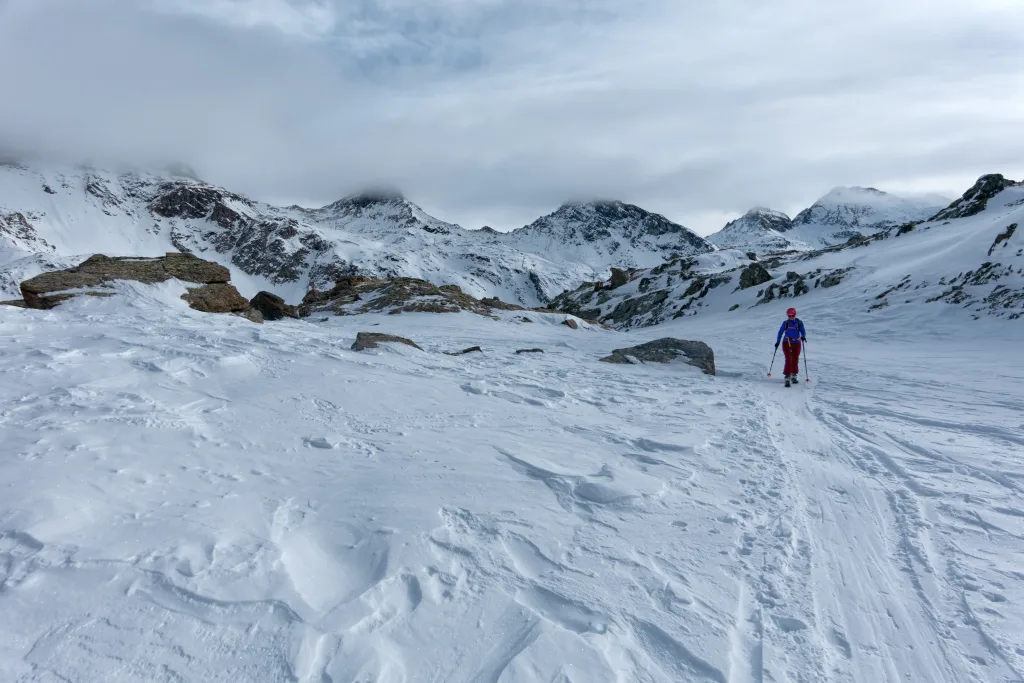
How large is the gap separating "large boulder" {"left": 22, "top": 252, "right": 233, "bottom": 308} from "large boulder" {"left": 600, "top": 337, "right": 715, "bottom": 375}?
14.7 metres

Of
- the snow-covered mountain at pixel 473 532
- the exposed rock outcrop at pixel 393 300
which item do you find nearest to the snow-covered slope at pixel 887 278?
the exposed rock outcrop at pixel 393 300

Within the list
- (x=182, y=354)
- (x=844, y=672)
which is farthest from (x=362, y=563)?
(x=182, y=354)

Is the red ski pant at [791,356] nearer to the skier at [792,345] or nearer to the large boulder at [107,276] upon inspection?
the skier at [792,345]

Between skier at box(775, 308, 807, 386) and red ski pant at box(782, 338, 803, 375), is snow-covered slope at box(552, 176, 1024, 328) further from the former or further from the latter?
red ski pant at box(782, 338, 803, 375)

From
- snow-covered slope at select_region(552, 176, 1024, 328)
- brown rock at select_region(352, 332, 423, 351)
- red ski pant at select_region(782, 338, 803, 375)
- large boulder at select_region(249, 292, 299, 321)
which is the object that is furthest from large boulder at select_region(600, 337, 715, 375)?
large boulder at select_region(249, 292, 299, 321)

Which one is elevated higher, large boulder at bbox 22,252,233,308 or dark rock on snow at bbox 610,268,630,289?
large boulder at bbox 22,252,233,308

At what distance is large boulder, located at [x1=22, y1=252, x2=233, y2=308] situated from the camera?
47.0 feet

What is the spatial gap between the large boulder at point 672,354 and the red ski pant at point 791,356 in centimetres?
184

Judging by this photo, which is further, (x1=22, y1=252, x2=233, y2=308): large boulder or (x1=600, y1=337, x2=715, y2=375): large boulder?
(x1=22, y1=252, x2=233, y2=308): large boulder

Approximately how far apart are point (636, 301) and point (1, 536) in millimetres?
43967

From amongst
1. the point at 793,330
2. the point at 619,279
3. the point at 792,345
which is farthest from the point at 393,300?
the point at 619,279

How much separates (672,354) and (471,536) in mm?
11607

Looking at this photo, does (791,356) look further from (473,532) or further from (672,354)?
(473,532)

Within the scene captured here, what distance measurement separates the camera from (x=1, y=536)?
3.14 metres
